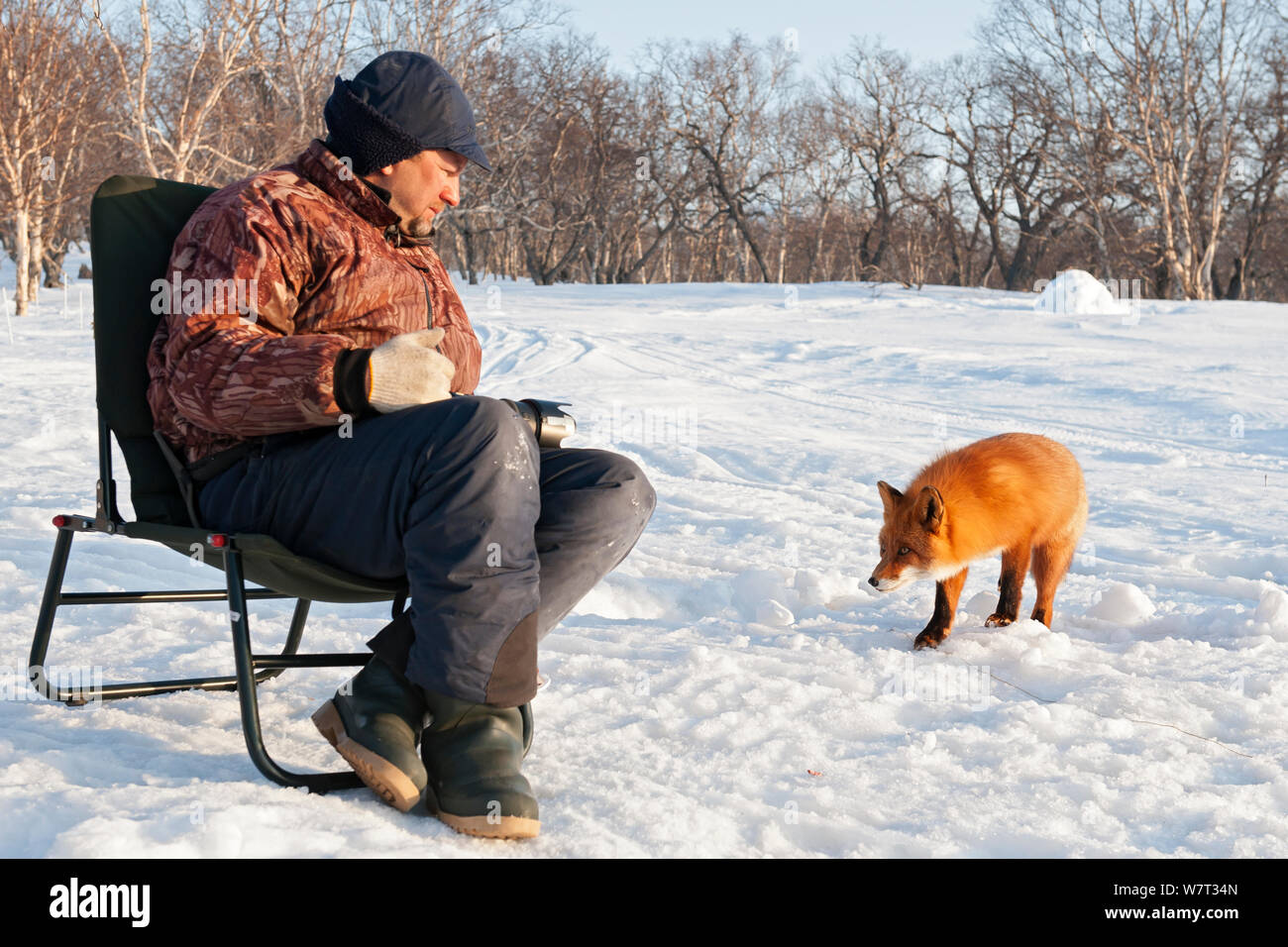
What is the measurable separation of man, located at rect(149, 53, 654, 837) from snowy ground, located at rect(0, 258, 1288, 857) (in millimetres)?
178

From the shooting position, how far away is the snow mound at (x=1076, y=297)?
16297 millimetres

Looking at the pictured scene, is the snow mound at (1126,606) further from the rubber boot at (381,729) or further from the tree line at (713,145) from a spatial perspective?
the tree line at (713,145)

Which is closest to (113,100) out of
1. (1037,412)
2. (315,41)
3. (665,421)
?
(315,41)

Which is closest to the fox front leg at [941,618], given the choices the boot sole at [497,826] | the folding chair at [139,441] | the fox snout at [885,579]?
the fox snout at [885,579]

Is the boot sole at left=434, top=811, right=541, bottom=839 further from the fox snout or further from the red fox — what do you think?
the fox snout

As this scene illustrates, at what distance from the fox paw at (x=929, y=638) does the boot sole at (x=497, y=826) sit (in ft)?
6.21

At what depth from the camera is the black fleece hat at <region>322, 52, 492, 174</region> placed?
7.71ft

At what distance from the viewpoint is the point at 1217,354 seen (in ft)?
38.5
